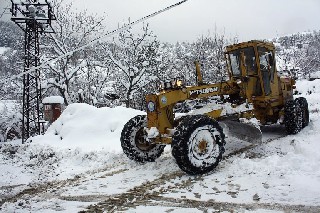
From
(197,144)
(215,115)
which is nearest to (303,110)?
(215,115)

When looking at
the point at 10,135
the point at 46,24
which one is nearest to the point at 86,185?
the point at 46,24

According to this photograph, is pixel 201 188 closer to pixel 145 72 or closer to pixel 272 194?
pixel 272 194

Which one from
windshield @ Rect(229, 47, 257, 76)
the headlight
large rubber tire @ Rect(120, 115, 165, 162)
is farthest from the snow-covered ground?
windshield @ Rect(229, 47, 257, 76)

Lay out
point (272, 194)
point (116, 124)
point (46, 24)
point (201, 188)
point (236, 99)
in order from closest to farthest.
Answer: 1. point (272, 194)
2. point (201, 188)
3. point (236, 99)
4. point (116, 124)
5. point (46, 24)

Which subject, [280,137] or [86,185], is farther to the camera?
[280,137]

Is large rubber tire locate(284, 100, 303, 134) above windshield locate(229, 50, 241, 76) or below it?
below

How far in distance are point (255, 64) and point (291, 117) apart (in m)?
1.84

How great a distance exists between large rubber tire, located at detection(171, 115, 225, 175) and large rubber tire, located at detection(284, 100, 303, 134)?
12.4 ft

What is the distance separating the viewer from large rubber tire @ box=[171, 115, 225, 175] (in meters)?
6.12

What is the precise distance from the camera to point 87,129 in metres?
10.8

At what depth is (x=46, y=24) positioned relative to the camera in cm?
1989

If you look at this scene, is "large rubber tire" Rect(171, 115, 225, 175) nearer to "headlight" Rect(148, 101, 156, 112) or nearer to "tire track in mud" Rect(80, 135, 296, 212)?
"tire track in mud" Rect(80, 135, 296, 212)

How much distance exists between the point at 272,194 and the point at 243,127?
303cm

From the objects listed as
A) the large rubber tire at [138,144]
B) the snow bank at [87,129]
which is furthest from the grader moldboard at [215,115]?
the snow bank at [87,129]
